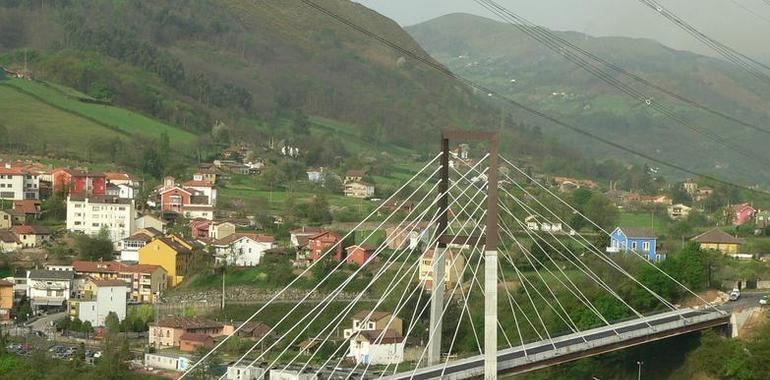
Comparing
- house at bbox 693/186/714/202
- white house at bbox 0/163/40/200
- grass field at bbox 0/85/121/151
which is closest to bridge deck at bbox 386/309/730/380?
white house at bbox 0/163/40/200

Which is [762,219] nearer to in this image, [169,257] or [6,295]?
[169,257]

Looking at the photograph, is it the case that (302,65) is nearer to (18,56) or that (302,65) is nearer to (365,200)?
(18,56)

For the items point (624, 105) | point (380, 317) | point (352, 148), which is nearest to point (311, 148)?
point (352, 148)

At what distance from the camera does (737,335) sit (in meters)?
20.6

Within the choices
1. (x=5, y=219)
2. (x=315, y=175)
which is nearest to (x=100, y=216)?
(x=5, y=219)

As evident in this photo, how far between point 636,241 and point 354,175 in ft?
49.0

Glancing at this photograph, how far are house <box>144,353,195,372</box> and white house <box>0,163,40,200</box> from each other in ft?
45.5

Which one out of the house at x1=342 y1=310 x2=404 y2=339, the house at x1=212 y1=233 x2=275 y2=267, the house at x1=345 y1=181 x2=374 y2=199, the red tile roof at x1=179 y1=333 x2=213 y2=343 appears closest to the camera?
the house at x1=342 y1=310 x2=404 y2=339

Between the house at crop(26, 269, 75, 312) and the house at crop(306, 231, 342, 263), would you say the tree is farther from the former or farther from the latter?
the house at crop(26, 269, 75, 312)

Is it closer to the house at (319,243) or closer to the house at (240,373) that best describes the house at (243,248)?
the house at (319,243)

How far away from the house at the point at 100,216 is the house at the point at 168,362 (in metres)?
10.7

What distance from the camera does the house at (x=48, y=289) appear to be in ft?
93.2

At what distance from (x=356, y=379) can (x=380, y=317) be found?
4.15 meters

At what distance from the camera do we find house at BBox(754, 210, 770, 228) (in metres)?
35.8
